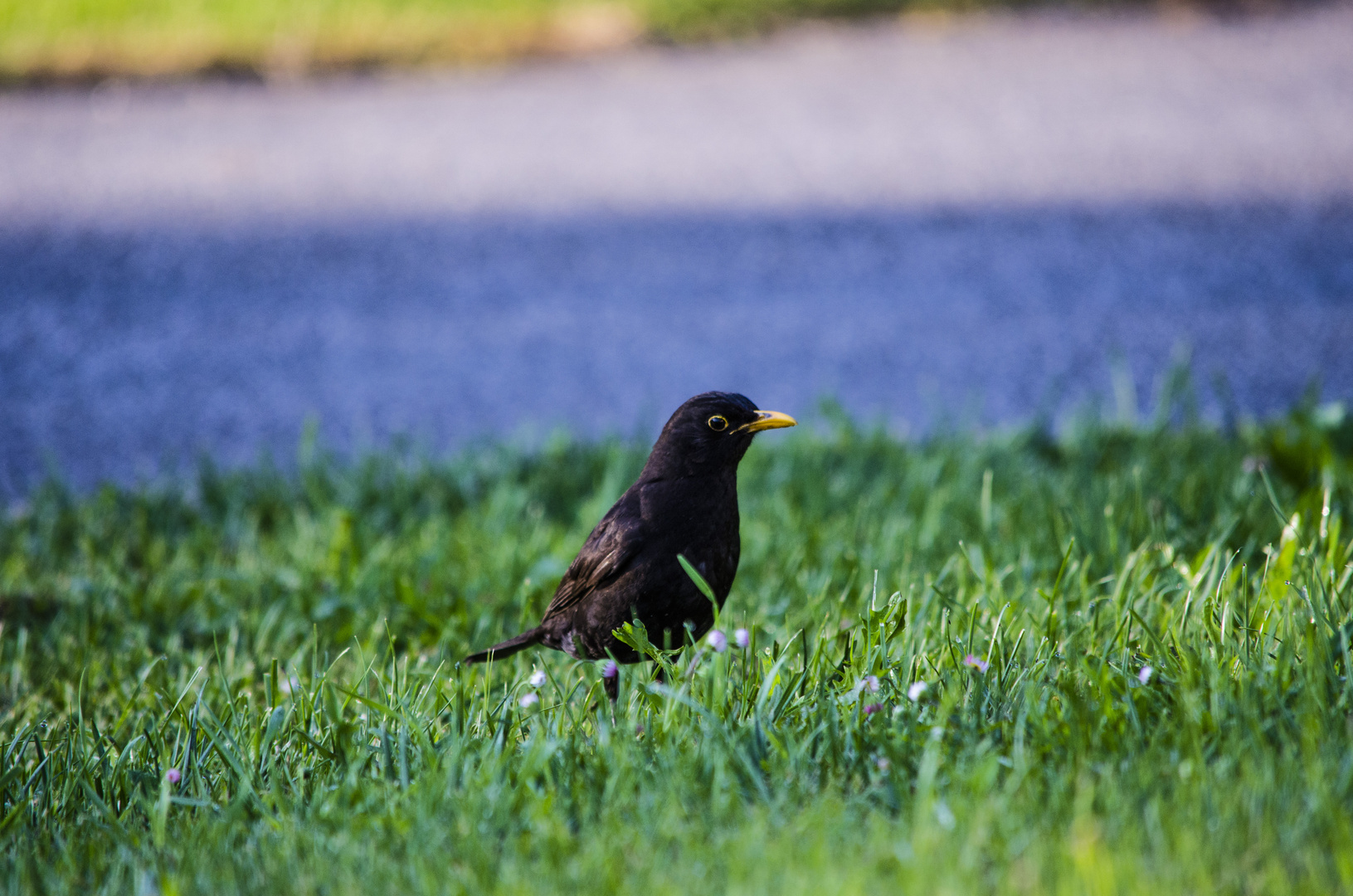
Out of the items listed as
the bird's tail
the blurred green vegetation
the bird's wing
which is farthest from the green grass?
the blurred green vegetation

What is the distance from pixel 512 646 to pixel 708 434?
718mm

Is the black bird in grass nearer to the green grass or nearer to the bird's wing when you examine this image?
the bird's wing

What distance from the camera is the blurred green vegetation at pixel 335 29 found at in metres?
8.20

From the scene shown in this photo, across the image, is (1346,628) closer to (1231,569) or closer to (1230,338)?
(1231,569)

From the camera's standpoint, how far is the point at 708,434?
2.66 m

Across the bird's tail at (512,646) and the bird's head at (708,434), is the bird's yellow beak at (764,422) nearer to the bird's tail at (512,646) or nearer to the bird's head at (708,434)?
the bird's head at (708,434)

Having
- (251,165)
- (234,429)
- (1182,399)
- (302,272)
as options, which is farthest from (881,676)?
(251,165)

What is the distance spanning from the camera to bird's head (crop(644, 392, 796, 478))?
266 cm

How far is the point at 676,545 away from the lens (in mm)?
2586

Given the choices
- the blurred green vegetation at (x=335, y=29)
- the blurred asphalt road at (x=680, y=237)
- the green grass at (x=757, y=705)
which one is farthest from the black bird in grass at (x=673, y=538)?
the blurred green vegetation at (x=335, y=29)

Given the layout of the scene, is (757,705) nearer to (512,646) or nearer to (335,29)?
(512,646)

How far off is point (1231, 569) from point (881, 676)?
1123 mm

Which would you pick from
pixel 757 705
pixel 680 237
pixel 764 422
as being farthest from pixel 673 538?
pixel 680 237

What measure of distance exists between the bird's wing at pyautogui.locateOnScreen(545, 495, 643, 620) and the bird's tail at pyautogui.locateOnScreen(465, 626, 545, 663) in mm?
102
